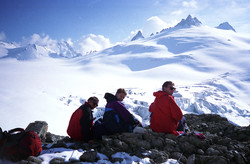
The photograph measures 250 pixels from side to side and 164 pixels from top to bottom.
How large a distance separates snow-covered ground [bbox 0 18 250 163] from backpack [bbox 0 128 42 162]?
33 centimetres

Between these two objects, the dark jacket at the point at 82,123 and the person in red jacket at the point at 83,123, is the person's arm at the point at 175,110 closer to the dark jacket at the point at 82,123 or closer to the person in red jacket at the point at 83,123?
the person in red jacket at the point at 83,123

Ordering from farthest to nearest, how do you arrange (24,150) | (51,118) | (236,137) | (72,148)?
(51,118) → (236,137) → (72,148) → (24,150)

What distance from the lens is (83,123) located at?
16.4 feet

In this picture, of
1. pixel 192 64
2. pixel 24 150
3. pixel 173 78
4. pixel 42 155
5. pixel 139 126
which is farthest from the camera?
pixel 192 64

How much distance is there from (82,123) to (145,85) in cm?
12690

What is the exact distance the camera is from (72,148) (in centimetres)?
438

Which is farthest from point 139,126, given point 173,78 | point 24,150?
point 173,78

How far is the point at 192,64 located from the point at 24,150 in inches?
6848

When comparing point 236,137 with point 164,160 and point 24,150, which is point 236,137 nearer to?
point 164,160

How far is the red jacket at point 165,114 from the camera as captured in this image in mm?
4840

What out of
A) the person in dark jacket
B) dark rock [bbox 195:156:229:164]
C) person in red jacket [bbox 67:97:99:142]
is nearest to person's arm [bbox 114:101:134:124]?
the person in dark jacket

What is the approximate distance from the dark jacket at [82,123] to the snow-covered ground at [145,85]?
1021 millimetres

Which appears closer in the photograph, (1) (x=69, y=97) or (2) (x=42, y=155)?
(2) (x=42, y=155)

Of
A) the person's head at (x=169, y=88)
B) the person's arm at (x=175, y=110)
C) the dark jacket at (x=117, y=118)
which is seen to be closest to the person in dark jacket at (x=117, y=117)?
the dark jacket at (x=117, y=118)
